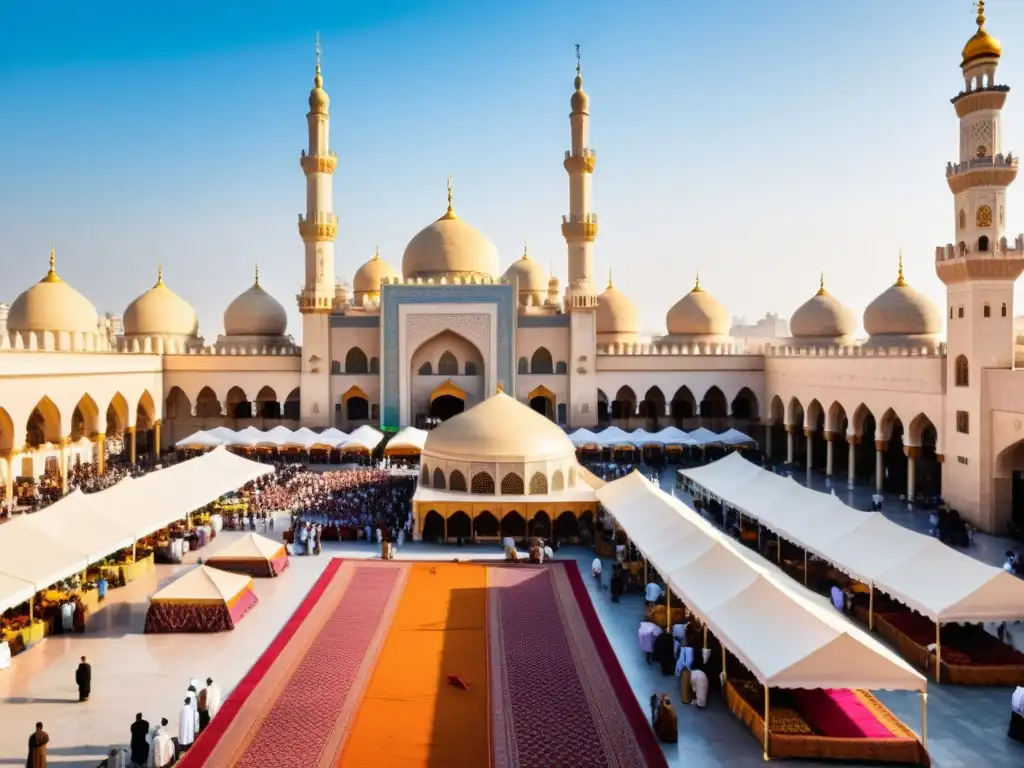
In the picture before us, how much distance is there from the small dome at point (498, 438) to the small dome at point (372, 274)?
20.6 metres

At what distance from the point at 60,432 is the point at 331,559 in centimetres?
1142

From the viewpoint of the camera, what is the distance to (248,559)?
1462 cm

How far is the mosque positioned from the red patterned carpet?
13312 mm

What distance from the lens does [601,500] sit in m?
17.1

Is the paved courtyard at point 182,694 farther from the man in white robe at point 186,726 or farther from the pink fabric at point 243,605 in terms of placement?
the man in white robe at point 186,726

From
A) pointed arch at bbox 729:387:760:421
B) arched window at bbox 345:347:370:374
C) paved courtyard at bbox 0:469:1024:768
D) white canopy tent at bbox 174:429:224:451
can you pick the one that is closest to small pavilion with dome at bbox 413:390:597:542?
paved courtyard at bbox 0:469:1024:768

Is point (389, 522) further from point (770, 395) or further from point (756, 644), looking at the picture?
point (770, 395)

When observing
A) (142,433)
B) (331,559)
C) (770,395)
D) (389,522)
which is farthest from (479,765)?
(142,433)

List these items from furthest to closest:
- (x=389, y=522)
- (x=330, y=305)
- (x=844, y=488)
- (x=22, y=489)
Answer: (x=330, y=305) < (x=844, y=488) < (x=22, y=489) < (x=389, y=522)

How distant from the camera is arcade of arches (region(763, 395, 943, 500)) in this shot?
73.8 ft

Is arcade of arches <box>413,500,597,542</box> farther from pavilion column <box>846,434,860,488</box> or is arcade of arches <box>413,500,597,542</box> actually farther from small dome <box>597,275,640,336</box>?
small dome <box>597,275,640,336</box>

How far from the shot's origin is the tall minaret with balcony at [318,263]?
30547 mm

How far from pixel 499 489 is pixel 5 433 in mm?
13409

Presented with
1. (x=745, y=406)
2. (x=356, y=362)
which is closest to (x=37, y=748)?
(x=356, y=362)
